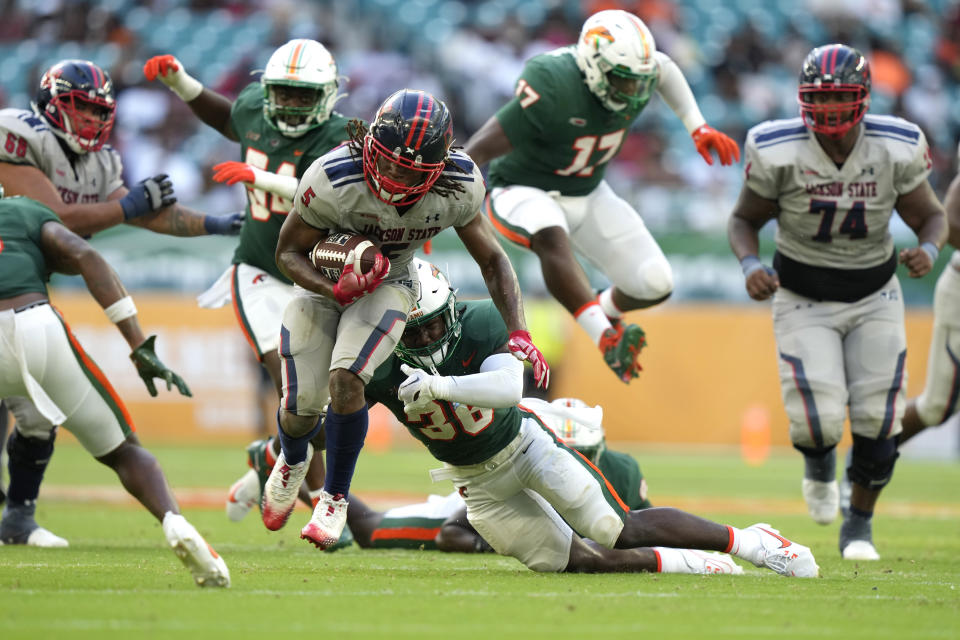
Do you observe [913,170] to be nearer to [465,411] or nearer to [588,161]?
[588,161]

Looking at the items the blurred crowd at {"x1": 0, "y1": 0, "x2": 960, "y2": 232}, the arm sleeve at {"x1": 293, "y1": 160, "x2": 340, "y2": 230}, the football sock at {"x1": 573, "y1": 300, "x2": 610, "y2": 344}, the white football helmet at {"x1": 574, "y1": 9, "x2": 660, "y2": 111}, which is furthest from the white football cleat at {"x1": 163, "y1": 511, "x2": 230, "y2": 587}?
the blurred crowd at {"x1": 0, "y1": 0, "x2": 960, "y2": 232}

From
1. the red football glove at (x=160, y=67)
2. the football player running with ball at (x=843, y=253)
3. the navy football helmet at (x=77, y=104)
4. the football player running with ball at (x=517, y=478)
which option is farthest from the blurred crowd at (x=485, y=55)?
the football player running with ball at (x=517, y=478)

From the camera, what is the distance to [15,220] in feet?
19.9

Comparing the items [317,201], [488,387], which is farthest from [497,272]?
[317,201]

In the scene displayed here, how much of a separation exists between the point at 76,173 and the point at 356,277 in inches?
126

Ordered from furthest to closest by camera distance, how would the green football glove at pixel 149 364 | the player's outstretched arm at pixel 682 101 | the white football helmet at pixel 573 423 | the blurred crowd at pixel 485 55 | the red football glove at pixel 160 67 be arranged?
the blurred crowd at pixel 485 55
the player's outstretched arm at pixel 682 101
the red football glove at pixel 160 67
the white football helmet at pixel 573 423
the green football glove at pixel 149 364

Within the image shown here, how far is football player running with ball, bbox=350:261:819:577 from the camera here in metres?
5.62

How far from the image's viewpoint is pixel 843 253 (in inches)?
288

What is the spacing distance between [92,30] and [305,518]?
1181 centimetres

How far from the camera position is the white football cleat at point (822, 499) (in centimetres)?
746

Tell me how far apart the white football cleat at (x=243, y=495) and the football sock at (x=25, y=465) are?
109cm

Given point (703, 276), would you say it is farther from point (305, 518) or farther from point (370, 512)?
point (370, 512)

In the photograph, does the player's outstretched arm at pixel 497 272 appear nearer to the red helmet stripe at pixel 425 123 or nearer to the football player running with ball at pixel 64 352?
the red helmet stripe at pixel 425 123

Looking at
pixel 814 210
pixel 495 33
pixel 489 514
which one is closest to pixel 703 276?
pixel 495 33
